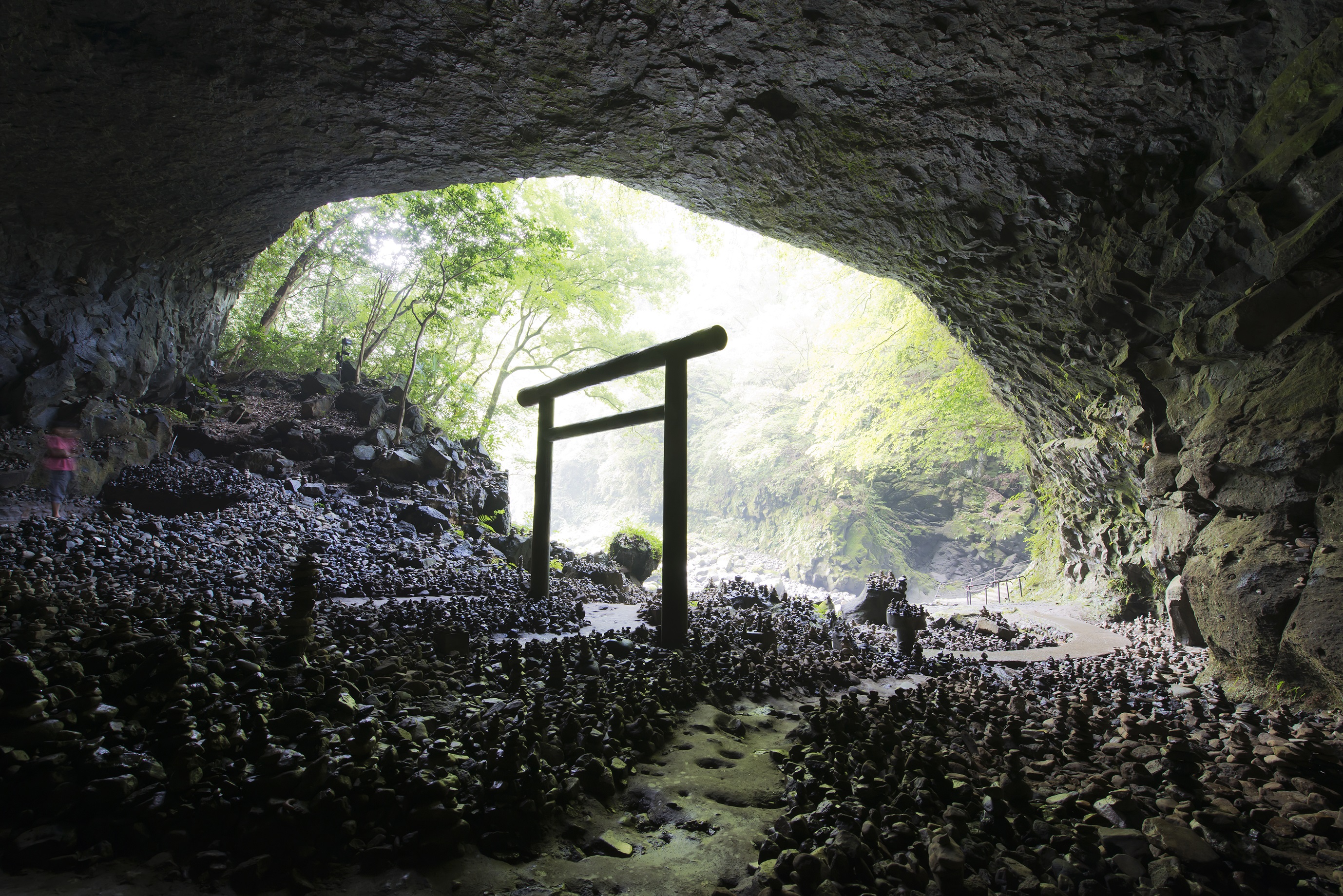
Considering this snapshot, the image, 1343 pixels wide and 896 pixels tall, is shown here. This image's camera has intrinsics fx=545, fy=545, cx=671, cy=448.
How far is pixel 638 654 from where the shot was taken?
447cm

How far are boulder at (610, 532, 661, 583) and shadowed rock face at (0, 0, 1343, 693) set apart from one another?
7.89m

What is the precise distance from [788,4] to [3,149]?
8187 mm

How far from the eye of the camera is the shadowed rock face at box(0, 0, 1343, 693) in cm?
355

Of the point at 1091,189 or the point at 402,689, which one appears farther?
the point at 1091,189

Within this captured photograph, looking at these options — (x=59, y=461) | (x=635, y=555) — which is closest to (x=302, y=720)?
(x=59, y=461)

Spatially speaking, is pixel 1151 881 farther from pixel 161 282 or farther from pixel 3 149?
pixel 161 282

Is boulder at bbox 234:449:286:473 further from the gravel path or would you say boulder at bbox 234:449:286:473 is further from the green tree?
the gravel path

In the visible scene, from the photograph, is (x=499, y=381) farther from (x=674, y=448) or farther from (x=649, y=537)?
(x=674, y=448)

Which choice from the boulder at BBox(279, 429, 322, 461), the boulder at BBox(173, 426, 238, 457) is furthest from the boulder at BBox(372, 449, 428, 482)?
the boulder at BBox(173, 426, 238, 457)

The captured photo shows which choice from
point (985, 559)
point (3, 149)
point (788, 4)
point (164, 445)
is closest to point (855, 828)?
point (788, 4)

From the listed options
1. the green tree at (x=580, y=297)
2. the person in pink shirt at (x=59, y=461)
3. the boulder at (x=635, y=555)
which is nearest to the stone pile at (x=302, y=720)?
the person in pink shirt at (x=59, y=461)

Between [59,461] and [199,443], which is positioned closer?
[59,461]

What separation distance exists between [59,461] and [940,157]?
11736 mm

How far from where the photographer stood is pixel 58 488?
7.38 metres
